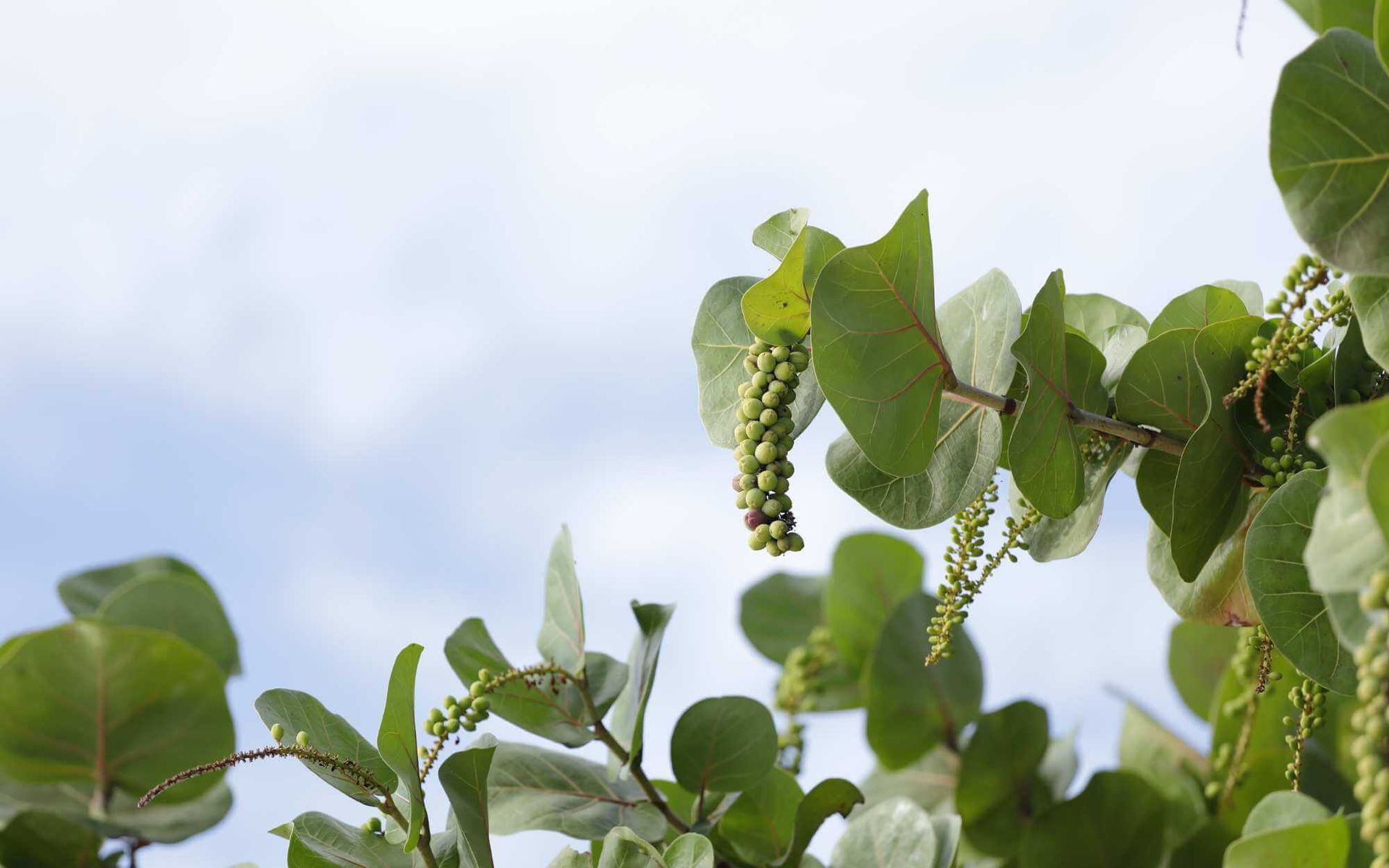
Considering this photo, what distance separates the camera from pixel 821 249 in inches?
32.1

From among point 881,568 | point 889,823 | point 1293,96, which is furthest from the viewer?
point 881,568

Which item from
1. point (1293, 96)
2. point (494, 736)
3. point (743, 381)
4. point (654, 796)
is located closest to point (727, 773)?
point (654, 796)

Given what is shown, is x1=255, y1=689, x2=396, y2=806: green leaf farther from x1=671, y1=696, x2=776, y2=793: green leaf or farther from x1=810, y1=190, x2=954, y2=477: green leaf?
x1=810, y1=190, x2=954, y2=477: green leaf

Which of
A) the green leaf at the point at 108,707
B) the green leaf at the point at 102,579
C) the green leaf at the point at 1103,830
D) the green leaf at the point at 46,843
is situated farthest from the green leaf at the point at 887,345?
the green leaf at the point at 102,579

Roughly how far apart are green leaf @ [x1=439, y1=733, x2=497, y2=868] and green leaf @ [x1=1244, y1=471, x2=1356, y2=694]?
55cm

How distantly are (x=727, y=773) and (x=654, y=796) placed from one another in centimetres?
8

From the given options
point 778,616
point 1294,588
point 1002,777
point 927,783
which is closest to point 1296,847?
point 1294,588

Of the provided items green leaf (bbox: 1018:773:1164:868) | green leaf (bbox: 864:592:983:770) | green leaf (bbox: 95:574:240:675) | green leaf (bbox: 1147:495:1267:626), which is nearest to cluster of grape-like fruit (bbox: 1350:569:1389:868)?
green leaf (bbox: 1147:495:1267:626)

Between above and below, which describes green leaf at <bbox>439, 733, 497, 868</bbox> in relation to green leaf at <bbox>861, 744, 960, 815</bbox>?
above

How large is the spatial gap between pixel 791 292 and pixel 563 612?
18.6 inches

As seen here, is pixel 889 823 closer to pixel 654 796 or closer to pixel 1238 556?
pixel 654 796

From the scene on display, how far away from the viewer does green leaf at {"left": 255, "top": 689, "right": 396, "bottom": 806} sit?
3.01 feet

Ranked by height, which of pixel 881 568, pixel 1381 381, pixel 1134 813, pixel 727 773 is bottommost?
pixel 1134 813

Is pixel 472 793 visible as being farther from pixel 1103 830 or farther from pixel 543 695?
pixel 1103 830
